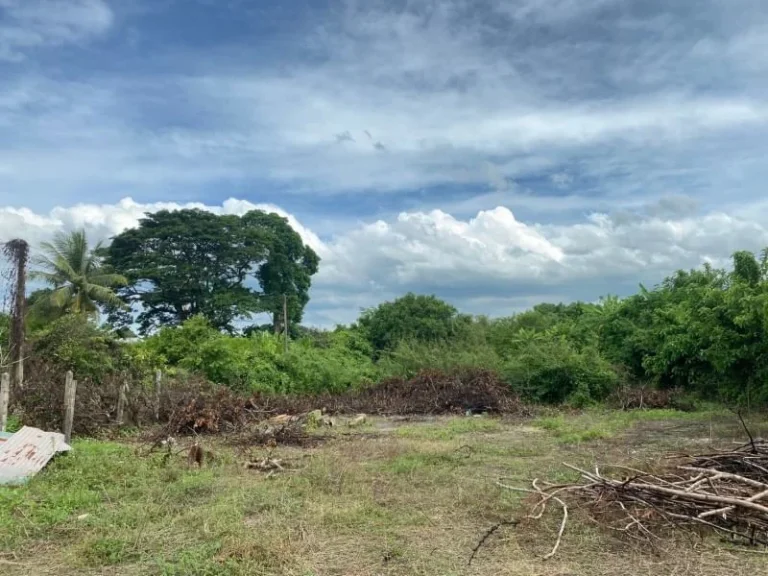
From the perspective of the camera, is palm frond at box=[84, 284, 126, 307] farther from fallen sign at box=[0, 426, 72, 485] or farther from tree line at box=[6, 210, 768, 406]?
fallen sign at box=[0, 426, 72, 485]

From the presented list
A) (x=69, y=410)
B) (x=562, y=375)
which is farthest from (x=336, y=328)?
(x=69, y=410)

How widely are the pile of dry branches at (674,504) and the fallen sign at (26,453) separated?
580cm

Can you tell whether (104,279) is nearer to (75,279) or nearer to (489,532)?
(75,279)

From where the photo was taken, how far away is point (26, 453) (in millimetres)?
8234

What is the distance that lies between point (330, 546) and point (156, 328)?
28.8 metres

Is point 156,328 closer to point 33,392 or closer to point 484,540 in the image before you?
point 33,392

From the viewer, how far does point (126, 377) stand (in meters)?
14.5

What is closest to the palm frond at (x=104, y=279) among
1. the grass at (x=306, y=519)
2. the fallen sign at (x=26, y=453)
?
the grass at (x=306, y=519)

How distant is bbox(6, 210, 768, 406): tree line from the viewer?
15.2 meters

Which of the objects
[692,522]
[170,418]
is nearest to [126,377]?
[170,418]

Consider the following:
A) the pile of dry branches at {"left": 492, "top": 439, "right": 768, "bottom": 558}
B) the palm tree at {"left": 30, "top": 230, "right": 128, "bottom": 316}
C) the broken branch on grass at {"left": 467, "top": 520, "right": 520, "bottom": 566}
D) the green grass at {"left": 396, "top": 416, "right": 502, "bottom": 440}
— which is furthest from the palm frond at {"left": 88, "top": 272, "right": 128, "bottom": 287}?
the broken branch on grass at {"left": 467, "top": 520, "right": 520, "bottom": 566}

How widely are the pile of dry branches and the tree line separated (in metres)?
8.44

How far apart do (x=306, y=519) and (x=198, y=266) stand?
27574 millimetres

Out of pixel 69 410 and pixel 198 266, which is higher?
pixel 198 266
